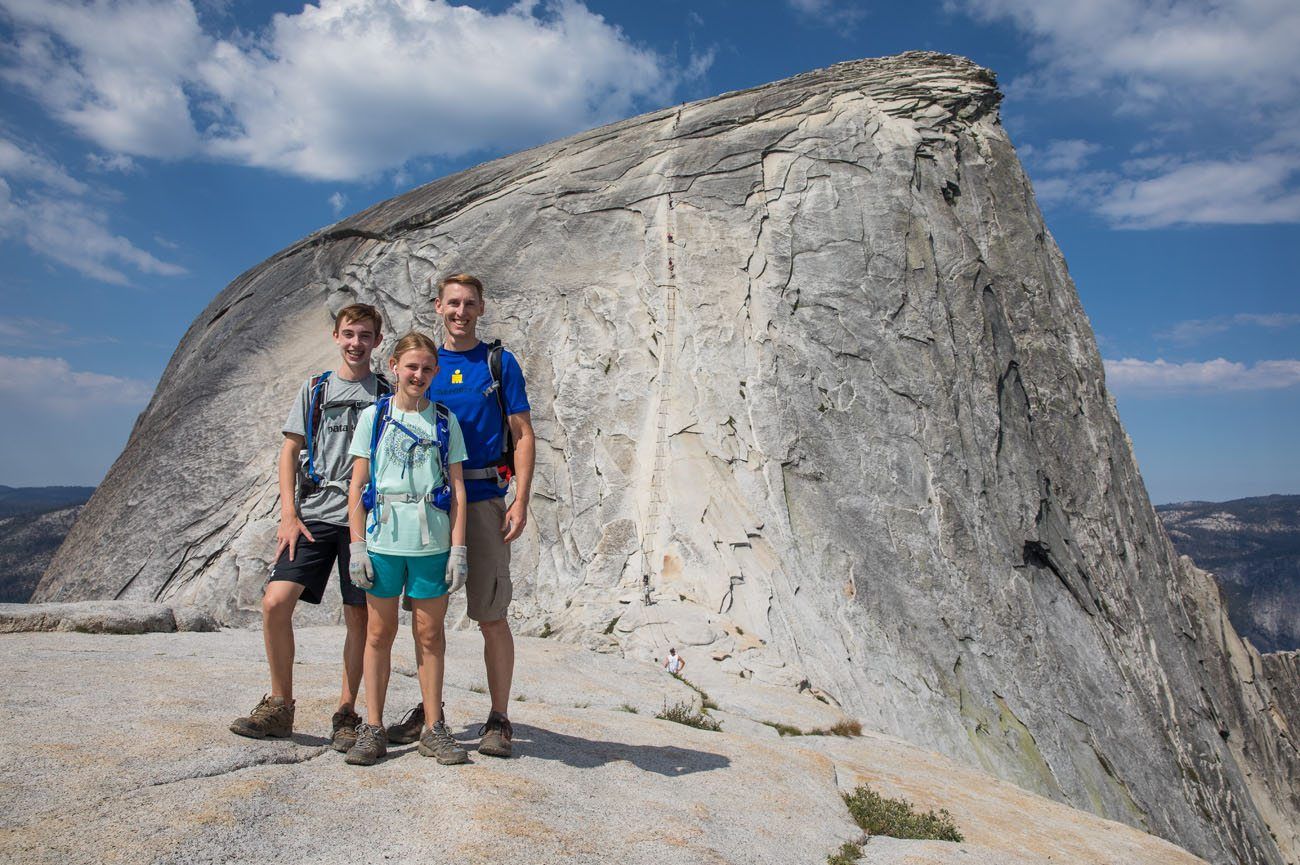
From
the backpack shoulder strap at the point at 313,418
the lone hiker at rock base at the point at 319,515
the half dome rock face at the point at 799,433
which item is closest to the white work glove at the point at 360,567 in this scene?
the lone hiker at rock base at the point at 319,515

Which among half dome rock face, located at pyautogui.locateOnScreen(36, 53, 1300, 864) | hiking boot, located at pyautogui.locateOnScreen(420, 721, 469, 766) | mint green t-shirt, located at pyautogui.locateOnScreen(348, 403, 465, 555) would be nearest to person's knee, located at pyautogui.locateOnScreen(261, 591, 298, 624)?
mint green t-shirt, located at pyautogui.locateOnScreen(348, 403, 465, 555)

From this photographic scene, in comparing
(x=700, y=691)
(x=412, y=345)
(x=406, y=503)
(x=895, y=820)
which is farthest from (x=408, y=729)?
(x=700, y=691)

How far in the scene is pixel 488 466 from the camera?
5.30m

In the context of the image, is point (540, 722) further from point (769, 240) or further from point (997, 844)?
point (769, 240)

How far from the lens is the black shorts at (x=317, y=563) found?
5.07 m

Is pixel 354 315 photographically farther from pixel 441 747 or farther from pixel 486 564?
pixel 441 747

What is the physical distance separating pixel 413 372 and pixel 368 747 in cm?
206

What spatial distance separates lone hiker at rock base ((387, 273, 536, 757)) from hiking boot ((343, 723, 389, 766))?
15.3 inches

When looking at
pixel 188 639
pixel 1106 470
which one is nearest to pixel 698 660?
pixel 188 639

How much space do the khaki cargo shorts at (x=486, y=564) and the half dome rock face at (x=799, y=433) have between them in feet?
15.8

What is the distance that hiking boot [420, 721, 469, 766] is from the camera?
15.7ft

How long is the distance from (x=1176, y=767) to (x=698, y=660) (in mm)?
8331

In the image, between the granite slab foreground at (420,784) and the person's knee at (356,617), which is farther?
the person's knee at (356,617)

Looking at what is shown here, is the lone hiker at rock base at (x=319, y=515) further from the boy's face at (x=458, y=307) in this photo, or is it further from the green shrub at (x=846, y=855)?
the green shrub at (x=846, y=855)
